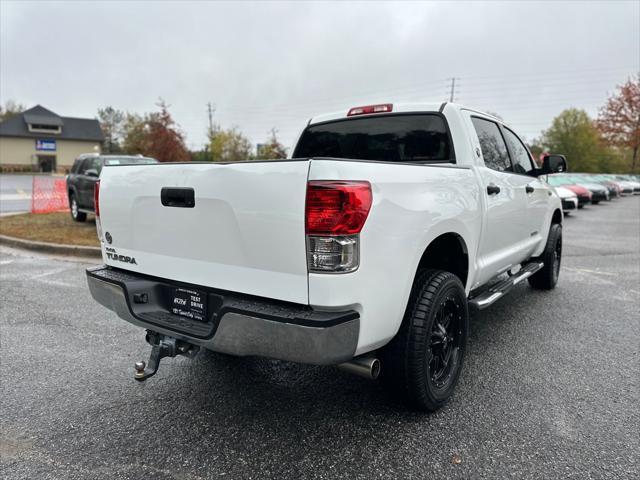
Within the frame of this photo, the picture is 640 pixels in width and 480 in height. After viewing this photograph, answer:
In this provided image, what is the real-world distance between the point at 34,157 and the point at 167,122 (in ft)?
145

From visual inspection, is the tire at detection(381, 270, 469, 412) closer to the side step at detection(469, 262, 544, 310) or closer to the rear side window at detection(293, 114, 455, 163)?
the side step at detection(469, 262, 544, 310)

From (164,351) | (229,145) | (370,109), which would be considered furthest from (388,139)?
(229,145)

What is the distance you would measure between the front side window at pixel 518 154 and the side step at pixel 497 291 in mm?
1014

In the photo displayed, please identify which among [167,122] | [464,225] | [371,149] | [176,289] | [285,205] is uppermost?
[167,122]

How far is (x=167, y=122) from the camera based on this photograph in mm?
28406

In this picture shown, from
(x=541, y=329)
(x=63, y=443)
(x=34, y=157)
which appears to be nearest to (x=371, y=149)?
(x=541, y=329)

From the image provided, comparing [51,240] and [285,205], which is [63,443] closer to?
[285,205]

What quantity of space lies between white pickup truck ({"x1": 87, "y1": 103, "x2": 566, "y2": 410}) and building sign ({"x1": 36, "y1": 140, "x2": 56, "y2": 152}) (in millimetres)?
71115

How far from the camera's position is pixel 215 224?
7.93 ft

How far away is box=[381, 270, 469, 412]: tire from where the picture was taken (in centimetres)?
261

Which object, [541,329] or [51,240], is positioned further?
[51,240]

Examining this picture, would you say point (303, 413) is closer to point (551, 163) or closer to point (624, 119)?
point (551, 163)

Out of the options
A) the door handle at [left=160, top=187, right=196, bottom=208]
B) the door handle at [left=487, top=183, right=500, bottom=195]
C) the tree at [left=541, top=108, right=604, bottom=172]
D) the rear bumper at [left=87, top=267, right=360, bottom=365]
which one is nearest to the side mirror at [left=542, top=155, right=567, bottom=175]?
the door handle at [left=487, top=183, right=500, bottom=195]

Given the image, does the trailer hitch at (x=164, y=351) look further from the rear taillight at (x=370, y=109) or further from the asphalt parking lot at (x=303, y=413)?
the rear taillight at (x=370, y=109)
